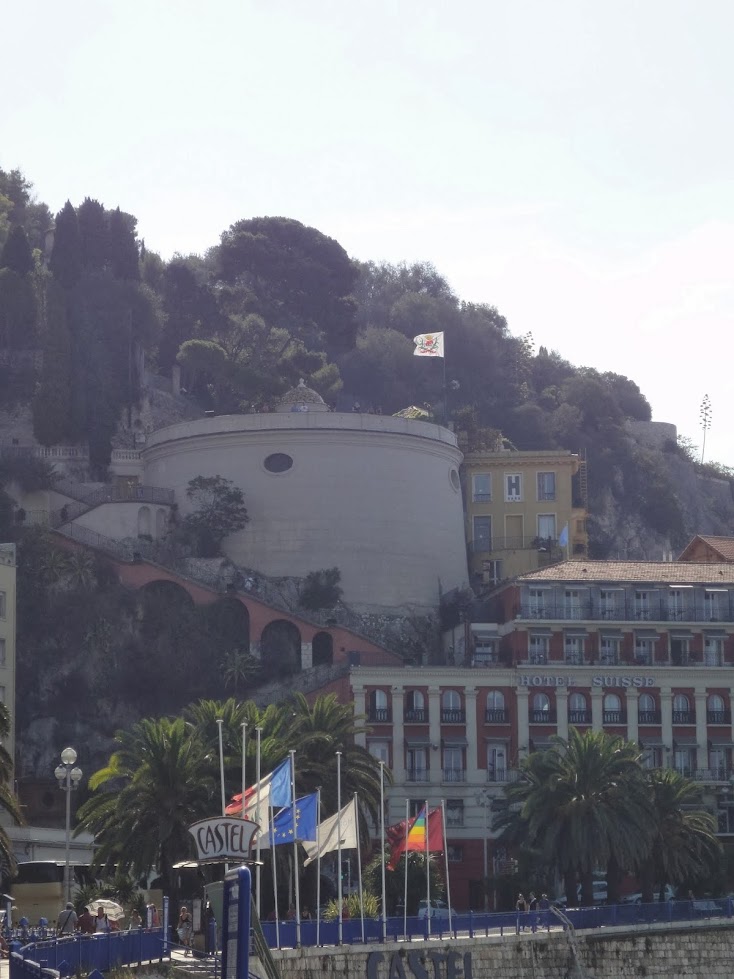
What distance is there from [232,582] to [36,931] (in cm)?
5042

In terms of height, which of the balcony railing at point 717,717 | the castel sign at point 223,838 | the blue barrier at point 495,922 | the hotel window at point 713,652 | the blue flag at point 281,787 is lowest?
the blue barrier at point 495,922

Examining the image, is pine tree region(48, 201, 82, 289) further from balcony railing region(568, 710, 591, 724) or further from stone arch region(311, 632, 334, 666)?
balcony railing region(568, 710, 591, 724)

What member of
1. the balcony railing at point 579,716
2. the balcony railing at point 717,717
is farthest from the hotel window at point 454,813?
the balcony railing at point 717,717

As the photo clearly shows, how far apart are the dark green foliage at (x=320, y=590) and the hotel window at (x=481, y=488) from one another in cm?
1570

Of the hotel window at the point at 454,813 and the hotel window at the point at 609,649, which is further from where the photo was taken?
the hotel window at the point at 609,649

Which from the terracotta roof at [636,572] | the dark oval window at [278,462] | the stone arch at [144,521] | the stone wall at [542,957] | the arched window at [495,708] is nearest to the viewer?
the stone wall at [542,957]

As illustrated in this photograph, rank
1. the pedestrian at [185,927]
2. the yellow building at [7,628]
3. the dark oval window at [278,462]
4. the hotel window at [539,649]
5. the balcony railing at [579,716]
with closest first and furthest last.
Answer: the pedestrian at [185,927] < the yellow building at [7,628] < the balcony railing at [579,716] < the hotel window at [539,649] < the dark oval window at [278,462]

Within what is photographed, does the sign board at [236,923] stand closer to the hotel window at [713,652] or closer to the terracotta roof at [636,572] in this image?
the terracotta roof at [636,572]

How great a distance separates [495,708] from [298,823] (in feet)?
122

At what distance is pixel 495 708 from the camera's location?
3447 inches

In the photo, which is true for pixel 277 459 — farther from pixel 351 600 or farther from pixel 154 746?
pixel 154 746

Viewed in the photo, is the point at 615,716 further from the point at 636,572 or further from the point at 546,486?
the point at 546,486

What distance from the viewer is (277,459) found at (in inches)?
3944

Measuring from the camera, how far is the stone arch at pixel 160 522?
324 feet
